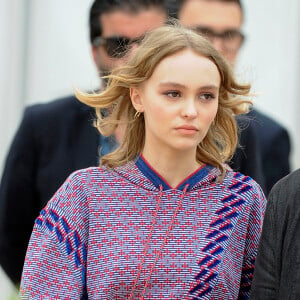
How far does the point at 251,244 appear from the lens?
13.8 feet

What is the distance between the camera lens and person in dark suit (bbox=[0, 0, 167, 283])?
4.97 m

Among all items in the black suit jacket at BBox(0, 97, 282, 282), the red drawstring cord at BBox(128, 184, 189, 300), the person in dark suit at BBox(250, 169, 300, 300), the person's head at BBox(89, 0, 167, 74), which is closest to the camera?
the person in dark suit at BBox(250, 169, 300, 300)

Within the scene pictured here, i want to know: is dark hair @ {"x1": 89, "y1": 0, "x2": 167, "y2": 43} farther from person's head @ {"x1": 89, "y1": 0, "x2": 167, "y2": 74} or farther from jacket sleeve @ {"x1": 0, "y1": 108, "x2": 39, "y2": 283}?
jacket sleeve @ {"x1": 0, "y1": 108, "x2": 39, "y2": 283}

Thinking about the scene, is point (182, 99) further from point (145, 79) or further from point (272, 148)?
point (272, 148)

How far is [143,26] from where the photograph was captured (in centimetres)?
519

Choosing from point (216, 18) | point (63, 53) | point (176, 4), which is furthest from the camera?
point (63, 53)

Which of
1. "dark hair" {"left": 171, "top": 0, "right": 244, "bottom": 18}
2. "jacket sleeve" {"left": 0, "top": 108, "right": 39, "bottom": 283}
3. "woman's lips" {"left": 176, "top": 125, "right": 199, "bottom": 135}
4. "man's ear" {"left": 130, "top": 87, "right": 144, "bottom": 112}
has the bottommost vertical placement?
"jacket sleeve" {"left": 0, "top": 108, "right": 39, "bottom": 283}

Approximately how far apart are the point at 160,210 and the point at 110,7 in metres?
1.38

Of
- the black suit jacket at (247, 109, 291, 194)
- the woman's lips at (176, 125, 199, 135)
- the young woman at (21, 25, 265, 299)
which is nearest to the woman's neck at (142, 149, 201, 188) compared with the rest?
the young woman at (21, 25, 265, 299)

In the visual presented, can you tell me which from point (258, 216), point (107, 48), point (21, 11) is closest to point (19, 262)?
point (107, 48)

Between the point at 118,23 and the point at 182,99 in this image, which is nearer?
the point at 182,99

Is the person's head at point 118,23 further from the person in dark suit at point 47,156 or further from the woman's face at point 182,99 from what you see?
the woman's face at point 182,99

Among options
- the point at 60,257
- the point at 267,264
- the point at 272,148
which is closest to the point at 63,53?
the point at 272,148

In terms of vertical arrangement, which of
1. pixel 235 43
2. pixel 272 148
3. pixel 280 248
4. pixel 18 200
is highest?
pixel 235 43
